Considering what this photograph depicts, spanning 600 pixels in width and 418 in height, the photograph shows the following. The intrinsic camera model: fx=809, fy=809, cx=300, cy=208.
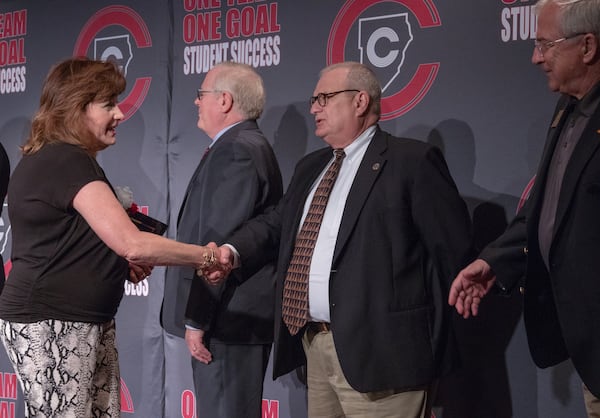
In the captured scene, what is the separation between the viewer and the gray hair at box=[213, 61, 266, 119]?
135 inches

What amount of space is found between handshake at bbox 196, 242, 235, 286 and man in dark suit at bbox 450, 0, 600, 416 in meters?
0.85

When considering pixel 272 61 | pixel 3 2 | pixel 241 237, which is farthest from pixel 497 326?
pixel 3 2

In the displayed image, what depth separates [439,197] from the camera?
2.68 metres

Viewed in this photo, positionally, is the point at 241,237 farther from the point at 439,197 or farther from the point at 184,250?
the point at 439,197

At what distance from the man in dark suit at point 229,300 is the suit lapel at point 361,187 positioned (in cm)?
57

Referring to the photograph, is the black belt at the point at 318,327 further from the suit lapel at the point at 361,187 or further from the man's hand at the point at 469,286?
the man's hand at the point at 469,286

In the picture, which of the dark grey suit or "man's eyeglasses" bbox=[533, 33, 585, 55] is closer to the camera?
"man's eyeglasses" bbox=[533, 33, 585, 55]

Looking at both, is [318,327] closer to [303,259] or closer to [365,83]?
[303,259]

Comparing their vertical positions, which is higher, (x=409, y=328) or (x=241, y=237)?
(x=241, y=237)

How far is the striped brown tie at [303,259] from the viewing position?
278 cm

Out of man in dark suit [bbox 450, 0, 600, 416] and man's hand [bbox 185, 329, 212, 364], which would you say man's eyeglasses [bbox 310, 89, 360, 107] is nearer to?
man in dark suit [bbox 450, 0, 600, 416]

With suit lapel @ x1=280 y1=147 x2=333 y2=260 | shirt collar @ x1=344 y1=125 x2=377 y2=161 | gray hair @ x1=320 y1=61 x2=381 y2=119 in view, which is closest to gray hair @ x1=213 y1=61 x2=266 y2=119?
suit lapel @ x1=280 y1=147 x2=333 y2=260

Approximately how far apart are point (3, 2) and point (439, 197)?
134 inches

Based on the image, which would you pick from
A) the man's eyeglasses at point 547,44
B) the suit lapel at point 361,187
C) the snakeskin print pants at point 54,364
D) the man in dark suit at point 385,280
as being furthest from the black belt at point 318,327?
the man's eyeglasses at point 547,44
